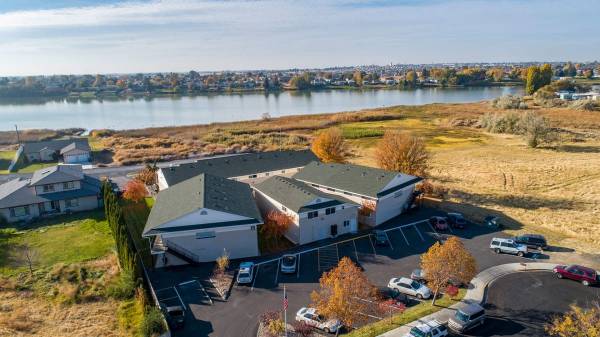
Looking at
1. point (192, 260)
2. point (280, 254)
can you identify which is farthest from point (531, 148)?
point (192, 260)

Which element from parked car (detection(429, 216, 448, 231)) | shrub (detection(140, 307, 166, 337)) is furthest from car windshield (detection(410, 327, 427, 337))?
parked car (detection(429, 216, 448, 231))

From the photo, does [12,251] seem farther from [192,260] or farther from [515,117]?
[515,117]

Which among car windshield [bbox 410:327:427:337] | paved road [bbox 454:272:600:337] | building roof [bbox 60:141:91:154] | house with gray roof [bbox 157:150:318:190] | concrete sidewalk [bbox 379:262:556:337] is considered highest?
building roof [bbox 60:141:91:154]

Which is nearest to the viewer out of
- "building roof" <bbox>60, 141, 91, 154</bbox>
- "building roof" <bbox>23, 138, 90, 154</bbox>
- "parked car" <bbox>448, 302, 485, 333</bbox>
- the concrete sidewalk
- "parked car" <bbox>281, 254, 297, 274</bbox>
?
"parked car" <bbox>448, 302, 485, 333</bbox>

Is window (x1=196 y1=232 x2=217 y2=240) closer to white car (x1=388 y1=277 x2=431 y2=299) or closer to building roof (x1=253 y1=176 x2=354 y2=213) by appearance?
building roof (x1=253 y1=176 x2=354 y2=213)

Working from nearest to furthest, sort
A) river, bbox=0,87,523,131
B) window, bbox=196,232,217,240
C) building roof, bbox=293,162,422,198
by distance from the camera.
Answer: window, bbox=196,232,217,240
building roof, bbox=293,162,422,198
river, bbox=0,87,523,131

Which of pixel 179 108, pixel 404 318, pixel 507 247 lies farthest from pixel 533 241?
pixel 179 108

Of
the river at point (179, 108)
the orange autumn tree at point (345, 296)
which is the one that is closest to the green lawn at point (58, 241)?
the orange autumn tree at point (345, 296)

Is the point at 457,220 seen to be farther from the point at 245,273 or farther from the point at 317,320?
the point at 245,273
